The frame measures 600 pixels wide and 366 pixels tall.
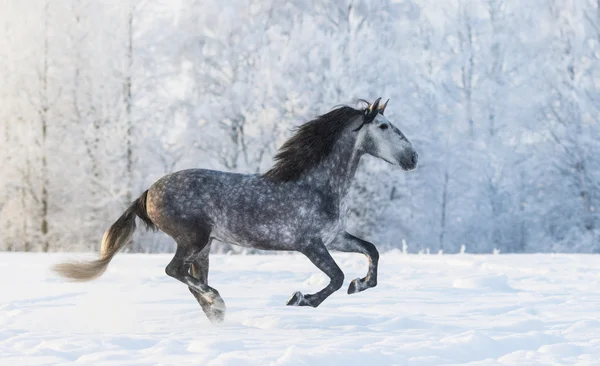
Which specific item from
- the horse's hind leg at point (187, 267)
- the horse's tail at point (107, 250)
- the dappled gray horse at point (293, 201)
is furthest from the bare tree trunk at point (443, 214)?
the horse's hind leg at point (187, 267)

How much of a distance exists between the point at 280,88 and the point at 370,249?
16432 millimetres

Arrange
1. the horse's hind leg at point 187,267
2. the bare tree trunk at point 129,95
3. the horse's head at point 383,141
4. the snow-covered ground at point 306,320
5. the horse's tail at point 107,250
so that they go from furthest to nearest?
1. the bare tree trunk at point 129,95
2. the horse's tail at point 107,250
3. the horse's head at point 383,141
4. the horse's hind leg at point 187,267
5. the snow-covered ground at point 306,320

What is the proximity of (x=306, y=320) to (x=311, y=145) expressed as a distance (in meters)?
1.34

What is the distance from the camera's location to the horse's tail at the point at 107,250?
684 cm

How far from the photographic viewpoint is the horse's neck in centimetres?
618

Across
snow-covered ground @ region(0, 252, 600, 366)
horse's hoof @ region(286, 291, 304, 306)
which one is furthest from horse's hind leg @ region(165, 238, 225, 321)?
horse's hoof @ region(286, 291, 304, 306)

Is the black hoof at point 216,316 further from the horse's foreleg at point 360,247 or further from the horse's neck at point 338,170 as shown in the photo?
the horse's neck at point 338,170

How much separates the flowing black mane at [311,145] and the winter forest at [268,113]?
13102mm

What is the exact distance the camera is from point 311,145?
6270 mm

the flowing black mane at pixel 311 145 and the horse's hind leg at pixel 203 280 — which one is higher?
the flowing black mane at pixel 311 145

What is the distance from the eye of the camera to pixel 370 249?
6.26 m

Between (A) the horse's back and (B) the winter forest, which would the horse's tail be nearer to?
(A) the horse's back

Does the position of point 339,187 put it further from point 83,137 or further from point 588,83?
point 588,83

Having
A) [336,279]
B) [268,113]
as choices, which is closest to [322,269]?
[336,279]
